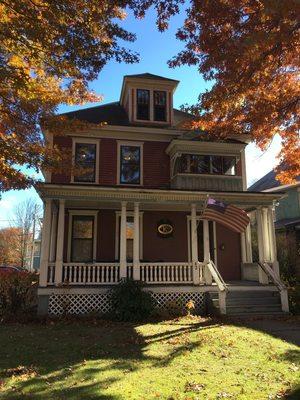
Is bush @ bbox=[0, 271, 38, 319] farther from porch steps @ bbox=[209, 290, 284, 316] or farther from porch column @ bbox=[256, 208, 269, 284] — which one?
porch column @ bbox=[256, 208, 269, 284]

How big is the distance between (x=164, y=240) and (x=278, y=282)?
17.6 feet

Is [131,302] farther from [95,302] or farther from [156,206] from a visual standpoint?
[156,206]

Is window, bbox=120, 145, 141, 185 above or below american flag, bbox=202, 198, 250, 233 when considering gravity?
above

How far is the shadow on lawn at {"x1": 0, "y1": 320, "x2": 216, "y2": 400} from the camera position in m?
5.99

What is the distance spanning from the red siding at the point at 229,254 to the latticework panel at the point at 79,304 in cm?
623

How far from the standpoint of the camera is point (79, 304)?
14.0 meters

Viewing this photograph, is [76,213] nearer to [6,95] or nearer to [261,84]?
[6,95]

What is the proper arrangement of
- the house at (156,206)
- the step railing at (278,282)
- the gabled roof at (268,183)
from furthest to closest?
the gabled roof at (268,183)
the house at (156,206)
the step railing at (278,282)

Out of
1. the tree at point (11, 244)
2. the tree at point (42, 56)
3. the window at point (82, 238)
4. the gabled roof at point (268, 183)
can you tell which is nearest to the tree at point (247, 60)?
the tree at point (42, 56)

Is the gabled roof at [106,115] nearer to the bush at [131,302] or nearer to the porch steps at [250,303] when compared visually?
the bush at [131,302]

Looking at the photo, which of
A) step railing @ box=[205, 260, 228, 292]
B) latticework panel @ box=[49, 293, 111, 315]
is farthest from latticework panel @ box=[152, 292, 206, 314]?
latticework panel @ box=[49, 293, 111, 315]

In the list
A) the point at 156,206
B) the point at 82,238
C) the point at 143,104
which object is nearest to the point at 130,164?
the point at 156,206

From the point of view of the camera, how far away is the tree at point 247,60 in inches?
312

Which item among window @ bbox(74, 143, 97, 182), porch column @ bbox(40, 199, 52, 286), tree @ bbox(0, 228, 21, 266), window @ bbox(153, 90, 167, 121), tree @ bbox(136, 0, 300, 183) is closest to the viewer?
tree @ bbox(136, 0, 300, 183)
